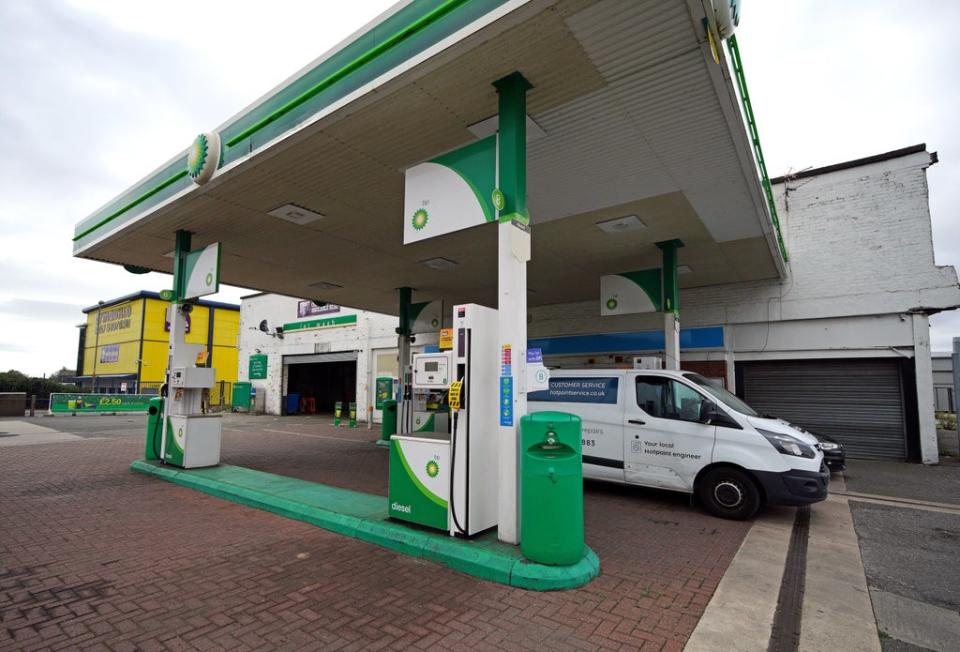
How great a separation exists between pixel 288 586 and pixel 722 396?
559cm

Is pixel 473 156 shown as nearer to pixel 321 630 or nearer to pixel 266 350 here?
pixel 321 630

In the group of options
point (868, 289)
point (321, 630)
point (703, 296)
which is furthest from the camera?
point (703, 296)

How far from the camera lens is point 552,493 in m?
4.01

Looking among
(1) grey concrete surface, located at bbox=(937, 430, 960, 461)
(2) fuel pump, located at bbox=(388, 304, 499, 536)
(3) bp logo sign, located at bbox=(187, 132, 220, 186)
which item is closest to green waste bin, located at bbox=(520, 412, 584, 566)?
(2) fuel pump, located at bbox=(388, 304, 499, 536)

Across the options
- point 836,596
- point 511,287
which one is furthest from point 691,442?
point 511,287

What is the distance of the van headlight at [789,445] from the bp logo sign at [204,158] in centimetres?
785

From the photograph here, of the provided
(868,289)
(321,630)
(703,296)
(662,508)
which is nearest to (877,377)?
(868,289)

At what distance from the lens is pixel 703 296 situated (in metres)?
12.8

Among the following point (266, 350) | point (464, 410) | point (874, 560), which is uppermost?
point (266, 350)

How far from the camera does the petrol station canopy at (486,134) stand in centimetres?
424

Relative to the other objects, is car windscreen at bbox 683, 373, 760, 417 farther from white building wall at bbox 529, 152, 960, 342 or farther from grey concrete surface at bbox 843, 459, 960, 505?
white building wall at bbox 529, 152, 960, 342

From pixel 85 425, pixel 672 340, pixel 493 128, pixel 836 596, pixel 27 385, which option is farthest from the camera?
pixel 27 385

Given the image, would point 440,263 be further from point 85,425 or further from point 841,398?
point 85,425

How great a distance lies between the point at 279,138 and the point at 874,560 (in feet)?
24.8
